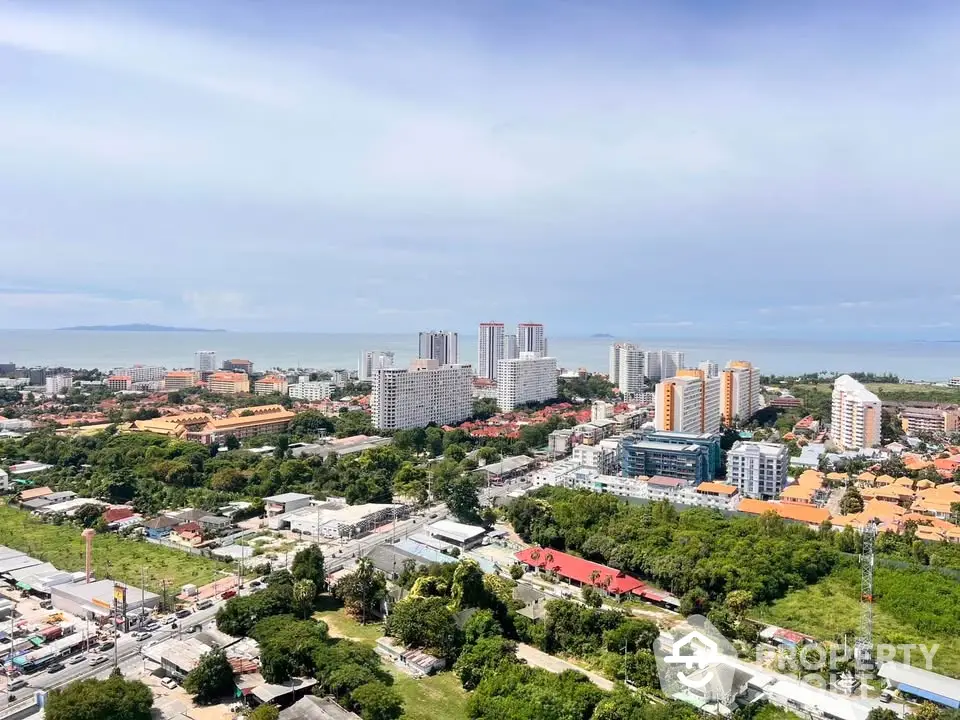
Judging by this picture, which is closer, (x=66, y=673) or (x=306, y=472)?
(x=66, y=673)

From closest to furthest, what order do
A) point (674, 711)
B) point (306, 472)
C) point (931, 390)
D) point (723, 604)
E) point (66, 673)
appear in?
point (674, 711) < point (66, 673) < point (723, 604) < point (306, 472) < point (931, 390)

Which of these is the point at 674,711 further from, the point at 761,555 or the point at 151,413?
the point at 151,413

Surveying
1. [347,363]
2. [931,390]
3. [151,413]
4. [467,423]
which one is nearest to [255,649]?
[467,423]

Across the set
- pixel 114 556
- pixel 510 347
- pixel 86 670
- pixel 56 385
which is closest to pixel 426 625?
pixel 86 670

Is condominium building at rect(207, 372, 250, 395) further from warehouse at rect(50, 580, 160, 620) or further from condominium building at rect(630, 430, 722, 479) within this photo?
warehouse at rect(50, 580, 160, 620)

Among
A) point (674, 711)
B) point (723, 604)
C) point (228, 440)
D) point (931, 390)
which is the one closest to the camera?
point (674, 711)

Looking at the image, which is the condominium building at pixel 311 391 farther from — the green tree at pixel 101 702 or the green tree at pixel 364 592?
the green tree at pixel 101 702

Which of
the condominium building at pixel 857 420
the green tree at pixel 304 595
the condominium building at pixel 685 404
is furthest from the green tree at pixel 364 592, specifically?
the condominium building at pixel 857 420

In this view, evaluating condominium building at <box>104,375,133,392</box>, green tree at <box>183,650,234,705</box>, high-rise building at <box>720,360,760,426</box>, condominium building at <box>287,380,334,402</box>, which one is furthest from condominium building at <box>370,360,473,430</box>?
condominium building at <box>104,375,133,392</box>
